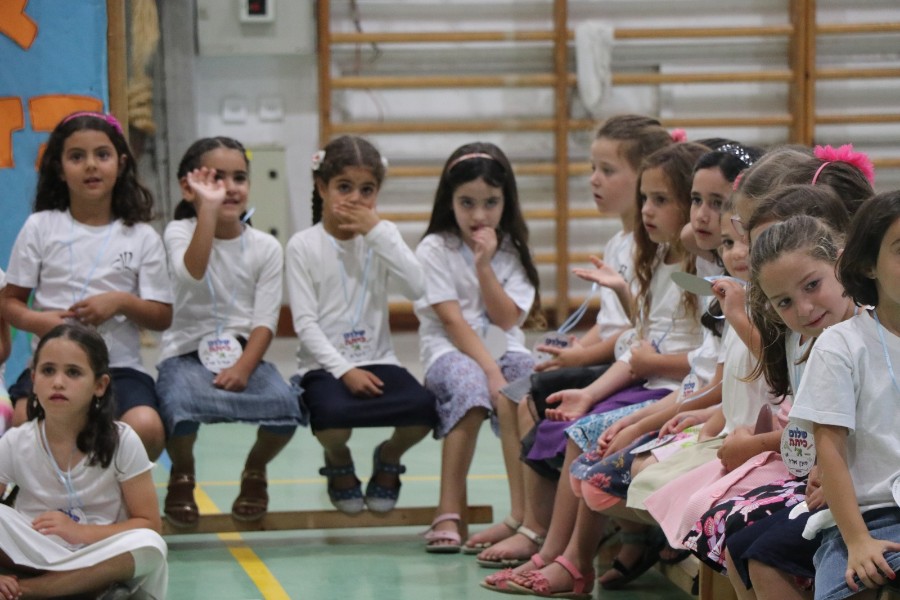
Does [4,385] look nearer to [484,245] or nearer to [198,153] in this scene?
[198,153]

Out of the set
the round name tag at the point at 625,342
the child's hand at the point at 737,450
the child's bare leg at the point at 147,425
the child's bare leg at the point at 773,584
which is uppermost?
the round name tag at the point at 625,342

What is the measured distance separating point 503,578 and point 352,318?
1.00 meters

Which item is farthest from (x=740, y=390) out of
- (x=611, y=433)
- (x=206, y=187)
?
(x=206, y=187)

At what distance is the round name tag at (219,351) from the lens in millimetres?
3494

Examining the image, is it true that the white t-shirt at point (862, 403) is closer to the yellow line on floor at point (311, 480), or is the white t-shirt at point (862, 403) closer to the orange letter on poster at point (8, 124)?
the yellow line on floor at point (311, 480)

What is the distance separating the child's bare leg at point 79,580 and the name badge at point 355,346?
115cm

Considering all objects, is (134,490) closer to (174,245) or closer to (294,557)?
(294,557)

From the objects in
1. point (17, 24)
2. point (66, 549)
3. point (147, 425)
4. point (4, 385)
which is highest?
point (17, 24)

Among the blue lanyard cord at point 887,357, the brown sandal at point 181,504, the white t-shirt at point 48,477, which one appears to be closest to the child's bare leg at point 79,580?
the white t-shirt at point 48,477

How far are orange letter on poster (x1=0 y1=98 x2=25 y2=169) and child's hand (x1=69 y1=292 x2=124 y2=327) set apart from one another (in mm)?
881

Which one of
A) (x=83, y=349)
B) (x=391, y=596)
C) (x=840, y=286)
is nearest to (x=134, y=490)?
(x=83, y=349)

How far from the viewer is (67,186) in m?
3.53

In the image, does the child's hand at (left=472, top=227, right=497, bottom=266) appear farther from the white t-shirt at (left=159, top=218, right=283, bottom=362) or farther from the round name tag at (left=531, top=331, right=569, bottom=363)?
the white t-shirt at (left=159, top=218, right=283, bottom=362)

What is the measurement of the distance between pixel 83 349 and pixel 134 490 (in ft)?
1.04
